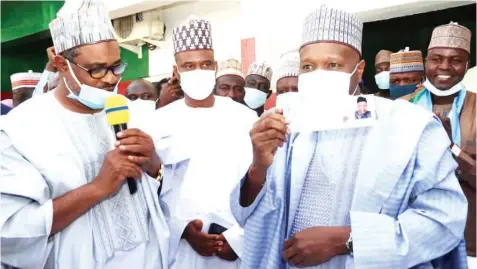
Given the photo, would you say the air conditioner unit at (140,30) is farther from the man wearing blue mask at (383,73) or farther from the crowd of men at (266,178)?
the crowd of men at (266,178)

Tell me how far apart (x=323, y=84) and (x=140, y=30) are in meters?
7.11

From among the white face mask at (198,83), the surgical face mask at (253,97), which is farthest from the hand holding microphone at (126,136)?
the surgical face mask at (253,97)

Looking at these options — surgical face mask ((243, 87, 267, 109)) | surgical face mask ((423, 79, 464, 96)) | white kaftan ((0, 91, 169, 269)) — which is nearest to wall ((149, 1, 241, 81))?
surgical face mask ((243, 87, 267, 109))

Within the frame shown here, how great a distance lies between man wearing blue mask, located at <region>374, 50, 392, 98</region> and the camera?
16.5 feet

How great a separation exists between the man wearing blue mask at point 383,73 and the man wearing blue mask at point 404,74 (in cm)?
59

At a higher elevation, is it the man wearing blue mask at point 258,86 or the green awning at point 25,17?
the green awning at point 25,17

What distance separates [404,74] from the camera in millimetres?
4309

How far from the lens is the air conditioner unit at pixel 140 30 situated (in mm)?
8477

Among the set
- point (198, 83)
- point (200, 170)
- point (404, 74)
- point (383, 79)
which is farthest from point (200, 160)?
point (383, 79)

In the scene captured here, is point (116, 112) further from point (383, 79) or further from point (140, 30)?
point (140, 30)

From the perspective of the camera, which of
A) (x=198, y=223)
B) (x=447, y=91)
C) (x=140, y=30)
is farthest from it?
(x=140, y=30)

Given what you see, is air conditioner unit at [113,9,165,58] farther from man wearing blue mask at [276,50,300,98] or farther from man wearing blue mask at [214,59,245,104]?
man wearing blue mask at [276,50,300,98]

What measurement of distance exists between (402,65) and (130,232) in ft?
9.84

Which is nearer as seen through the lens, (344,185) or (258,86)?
(344,185)
